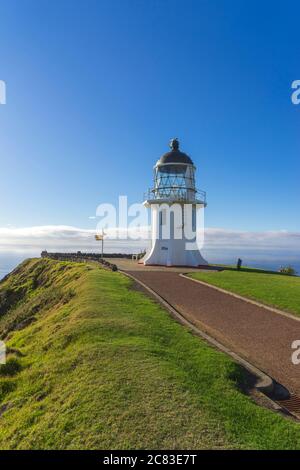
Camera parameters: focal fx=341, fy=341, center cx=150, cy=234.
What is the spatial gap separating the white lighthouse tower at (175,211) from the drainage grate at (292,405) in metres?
25.0

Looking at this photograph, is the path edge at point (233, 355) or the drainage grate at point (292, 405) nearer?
the drainage grate at point (292, 405)

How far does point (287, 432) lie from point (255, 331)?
18.7 feet

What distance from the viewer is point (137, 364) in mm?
7086

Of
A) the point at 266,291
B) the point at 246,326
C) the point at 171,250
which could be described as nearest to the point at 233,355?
the point at 246,326

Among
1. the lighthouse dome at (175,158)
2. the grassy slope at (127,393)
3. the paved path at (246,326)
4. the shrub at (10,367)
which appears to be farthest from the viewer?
the lighthouse dome at (175,158)

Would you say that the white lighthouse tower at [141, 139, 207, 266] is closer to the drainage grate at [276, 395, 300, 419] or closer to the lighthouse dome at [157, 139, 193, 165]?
the lighthouse dome at [157, 139, 193, 165]

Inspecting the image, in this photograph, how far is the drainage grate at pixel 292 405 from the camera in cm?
620

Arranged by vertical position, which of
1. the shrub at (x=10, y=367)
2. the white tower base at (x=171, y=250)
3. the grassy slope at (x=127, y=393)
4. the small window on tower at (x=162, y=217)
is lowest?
the shrub at (x=10, y=367)

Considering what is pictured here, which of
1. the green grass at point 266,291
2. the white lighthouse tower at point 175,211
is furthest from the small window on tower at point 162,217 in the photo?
the green grass at point 266,291

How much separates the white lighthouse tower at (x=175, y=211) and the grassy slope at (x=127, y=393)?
69.9 ft

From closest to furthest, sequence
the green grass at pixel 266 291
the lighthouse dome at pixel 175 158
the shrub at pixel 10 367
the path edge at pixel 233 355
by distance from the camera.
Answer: the path edge at pixel 233 355
the shrub at pixel 10 367
the green grass at pixel 266 291
the lighthouse dome at pixel 175 158

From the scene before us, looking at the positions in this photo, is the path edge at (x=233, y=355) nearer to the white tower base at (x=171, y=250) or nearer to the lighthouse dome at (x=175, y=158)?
the white tower base at (x=171, y=250)

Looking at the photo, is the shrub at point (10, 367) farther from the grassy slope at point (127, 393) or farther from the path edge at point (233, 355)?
the path edge at point (233, 355)

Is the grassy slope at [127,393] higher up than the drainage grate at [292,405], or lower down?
higher up
